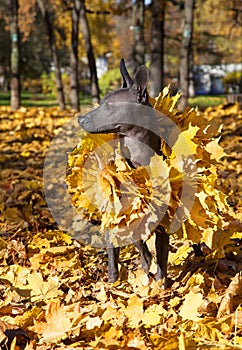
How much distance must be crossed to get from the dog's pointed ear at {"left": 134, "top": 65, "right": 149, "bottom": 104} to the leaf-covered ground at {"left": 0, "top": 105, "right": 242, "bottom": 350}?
1156 mm

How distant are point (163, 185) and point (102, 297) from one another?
896 mm

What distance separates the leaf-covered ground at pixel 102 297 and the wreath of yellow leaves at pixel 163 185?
408 millimetres

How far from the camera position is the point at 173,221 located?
127 inches

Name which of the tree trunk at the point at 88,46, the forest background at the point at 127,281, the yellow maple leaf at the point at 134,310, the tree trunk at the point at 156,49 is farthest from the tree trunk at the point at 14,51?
→ the yellow maple leaf at the point at 134,310

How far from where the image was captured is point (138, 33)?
17.8 meters

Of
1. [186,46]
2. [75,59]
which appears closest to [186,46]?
[186,46]

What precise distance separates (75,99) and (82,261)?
45.1ft

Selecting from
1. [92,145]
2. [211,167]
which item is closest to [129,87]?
[92,145]

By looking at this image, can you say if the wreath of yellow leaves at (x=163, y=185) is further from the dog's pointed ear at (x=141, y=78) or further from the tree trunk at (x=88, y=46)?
the tree trunk at (x=88, y=46)

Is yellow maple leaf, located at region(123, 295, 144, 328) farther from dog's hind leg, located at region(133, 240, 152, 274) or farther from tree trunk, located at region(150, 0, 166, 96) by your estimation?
tree trunk, located at region(150, 0, 166, 96)

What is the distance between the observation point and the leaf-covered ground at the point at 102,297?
2895mm

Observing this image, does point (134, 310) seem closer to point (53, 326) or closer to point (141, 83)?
point (53, 326)

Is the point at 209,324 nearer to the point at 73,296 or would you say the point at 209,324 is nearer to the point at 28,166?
the point at 73,296

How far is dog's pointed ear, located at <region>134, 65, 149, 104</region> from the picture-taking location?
3.01 metres
